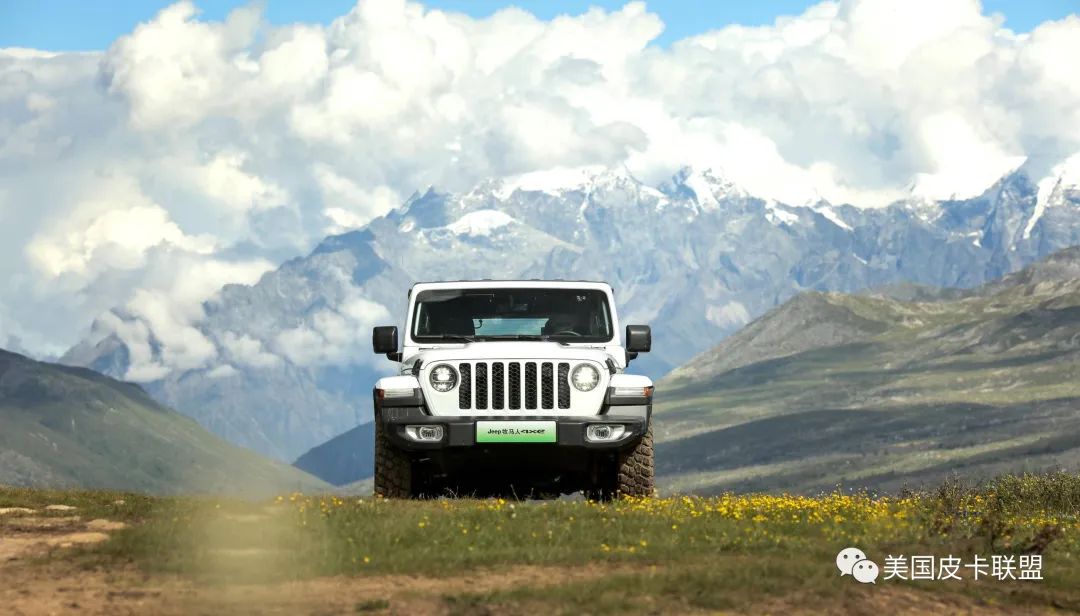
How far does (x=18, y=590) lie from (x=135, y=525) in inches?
161

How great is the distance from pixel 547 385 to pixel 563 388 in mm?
238

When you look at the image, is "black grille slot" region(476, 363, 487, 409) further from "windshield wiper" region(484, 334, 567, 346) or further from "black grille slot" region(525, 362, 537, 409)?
"windshield wiper" region(484, 334, 567, 346)

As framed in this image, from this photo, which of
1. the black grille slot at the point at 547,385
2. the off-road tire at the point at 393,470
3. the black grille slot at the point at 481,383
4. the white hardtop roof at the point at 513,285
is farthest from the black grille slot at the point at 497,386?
the white hardtop roof at the point at 513,285

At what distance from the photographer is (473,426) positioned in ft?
66.5

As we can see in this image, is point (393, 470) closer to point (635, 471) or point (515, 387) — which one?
point (515, 387)

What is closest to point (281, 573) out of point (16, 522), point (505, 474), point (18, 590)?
point (18, 590)

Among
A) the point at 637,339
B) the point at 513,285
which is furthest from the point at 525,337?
the point at 637,339

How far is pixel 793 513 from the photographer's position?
1978 cm

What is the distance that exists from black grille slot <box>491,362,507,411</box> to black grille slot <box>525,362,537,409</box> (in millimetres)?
345

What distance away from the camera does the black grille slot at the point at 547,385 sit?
20.4 m

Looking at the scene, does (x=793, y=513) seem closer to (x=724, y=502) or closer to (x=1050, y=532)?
(x=724, y=502)

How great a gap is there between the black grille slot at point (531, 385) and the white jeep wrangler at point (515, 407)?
14 mm

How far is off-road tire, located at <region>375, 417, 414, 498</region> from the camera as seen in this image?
21.9 metres

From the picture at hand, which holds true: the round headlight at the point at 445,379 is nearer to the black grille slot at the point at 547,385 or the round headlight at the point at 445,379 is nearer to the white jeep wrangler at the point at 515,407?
the white jeep wrangler at the point at 515,407
